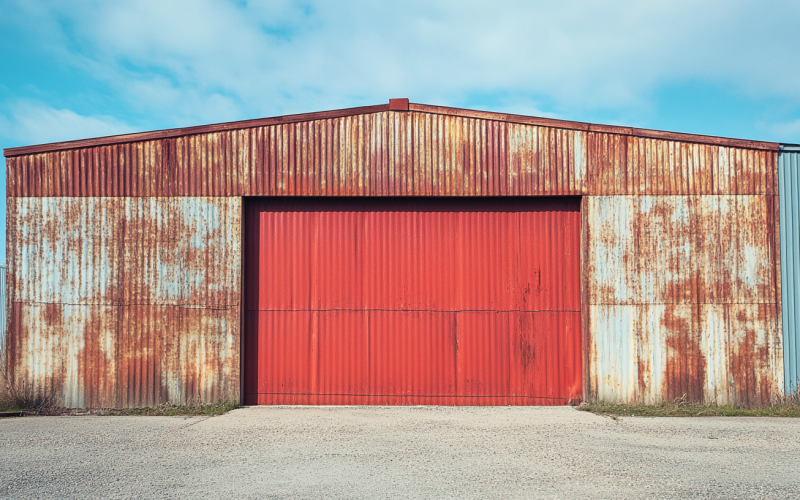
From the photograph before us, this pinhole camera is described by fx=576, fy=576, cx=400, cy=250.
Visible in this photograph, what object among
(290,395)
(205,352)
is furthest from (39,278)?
(290,395)

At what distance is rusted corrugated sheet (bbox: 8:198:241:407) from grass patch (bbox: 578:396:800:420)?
22.1ft

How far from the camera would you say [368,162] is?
1092cm

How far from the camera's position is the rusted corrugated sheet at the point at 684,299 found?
34.3 feet

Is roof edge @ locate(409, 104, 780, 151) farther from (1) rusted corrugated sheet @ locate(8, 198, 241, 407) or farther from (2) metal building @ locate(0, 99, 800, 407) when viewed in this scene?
(1) rusted corrugated sheet @ locate(8, 198, 241, 407)

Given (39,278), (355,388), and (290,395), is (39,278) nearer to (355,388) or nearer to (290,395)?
(290,395)

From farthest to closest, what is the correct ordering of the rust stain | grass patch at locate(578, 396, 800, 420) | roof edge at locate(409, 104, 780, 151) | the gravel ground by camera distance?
roof edge at locate(409, 104, 780, 151), the rust stain, grass patch at locate(578, 396, 800, 420), the gravel ground

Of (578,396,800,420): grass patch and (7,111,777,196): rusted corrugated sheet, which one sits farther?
(7,111,777,196): rusted corrugated sheet

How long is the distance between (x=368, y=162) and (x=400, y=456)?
5.66m

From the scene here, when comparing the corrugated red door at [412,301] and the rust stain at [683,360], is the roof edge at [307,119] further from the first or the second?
the rust stain at [683,360]

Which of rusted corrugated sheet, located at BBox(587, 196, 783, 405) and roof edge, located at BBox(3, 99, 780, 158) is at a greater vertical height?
roof edge, located at BBox(3, 99, 780, 158)

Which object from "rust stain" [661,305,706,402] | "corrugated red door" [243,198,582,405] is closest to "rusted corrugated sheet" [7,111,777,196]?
"corrugated red door" [243,198,582,405]

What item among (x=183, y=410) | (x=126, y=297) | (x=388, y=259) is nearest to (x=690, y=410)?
(x=388, y=259)

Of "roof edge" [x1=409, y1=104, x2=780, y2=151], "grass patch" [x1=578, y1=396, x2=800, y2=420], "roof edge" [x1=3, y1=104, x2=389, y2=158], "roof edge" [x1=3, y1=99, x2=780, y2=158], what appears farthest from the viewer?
"roof edge" [x1=3, y1=104, x2=389, y2=158]

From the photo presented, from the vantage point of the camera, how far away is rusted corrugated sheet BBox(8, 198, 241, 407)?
10.7 m
